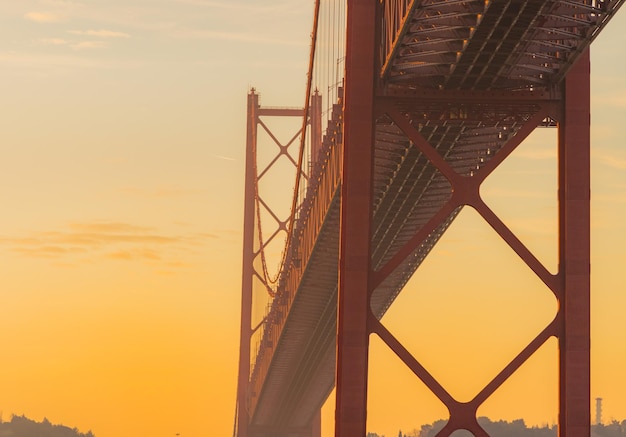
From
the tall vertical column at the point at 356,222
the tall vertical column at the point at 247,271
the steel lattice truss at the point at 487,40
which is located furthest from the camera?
the tall vertical column at the point at 247,271

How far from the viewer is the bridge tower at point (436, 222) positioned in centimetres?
2375

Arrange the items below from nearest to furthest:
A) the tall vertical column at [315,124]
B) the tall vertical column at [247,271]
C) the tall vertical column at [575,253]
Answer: the tall vertical column at [575,253], the tall vertical column at [315,124], the tall vertical column at [247,271]

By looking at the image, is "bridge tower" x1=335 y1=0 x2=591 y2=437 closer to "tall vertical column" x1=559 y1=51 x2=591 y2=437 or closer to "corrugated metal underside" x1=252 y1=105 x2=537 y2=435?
"tall vertical column" x1=559 y1=51 x2=591 y2=437

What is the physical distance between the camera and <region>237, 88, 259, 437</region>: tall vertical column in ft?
218

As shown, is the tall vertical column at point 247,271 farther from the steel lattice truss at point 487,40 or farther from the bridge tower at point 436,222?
the steel lattice truss at point 487,40

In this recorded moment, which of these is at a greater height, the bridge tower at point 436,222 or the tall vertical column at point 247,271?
the tall vertical column at point 247,271

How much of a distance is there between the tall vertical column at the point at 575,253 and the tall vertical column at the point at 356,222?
2675mm

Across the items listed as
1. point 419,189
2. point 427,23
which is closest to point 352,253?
point 427,23

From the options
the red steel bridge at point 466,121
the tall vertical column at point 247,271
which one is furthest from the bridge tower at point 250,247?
the red steel bridge at point 466,121

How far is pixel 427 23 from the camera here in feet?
74.4

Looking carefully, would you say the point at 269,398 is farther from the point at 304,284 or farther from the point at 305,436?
the point at 304,284

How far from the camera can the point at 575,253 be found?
2441cm

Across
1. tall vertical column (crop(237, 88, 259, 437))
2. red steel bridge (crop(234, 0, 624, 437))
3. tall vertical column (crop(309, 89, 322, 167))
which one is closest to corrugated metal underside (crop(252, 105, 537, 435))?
red steel bridge (crop(234, 0, 624, 437))

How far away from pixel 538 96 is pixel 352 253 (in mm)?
3494
